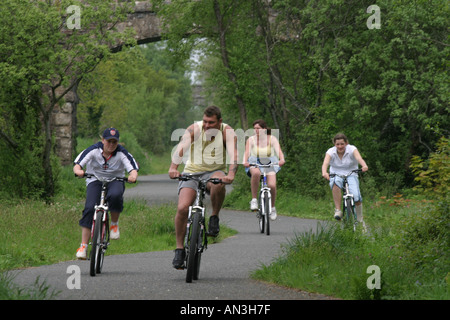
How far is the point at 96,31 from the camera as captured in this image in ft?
65.1

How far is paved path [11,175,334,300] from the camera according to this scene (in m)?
7.50

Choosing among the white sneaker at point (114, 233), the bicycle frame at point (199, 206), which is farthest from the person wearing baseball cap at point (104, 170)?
the bicycle frame at point (199, 206)

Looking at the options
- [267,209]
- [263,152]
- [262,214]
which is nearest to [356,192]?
[267,209]

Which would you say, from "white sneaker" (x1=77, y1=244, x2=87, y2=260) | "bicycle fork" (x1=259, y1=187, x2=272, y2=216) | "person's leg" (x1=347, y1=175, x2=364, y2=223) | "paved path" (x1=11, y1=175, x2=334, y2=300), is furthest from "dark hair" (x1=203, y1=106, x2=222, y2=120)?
"bicycle fork" (x1=259, y1=187, x2=272, y2=216)

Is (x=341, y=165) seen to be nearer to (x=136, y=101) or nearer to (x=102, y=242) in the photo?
(x=102, y=242)

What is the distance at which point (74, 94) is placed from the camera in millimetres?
28438

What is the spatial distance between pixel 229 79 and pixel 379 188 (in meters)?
5.70

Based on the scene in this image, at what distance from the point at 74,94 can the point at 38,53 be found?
9.55 m

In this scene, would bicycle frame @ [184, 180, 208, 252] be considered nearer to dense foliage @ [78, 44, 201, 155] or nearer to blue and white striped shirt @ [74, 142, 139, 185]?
blue and white striped shirt @ [74, 142, 139, 185]

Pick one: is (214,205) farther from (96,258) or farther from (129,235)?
(129,235)

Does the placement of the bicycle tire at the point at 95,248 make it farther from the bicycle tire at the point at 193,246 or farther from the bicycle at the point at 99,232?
the bicycle tire at the point at 193,246

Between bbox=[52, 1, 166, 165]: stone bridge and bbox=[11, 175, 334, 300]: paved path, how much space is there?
51.2ft

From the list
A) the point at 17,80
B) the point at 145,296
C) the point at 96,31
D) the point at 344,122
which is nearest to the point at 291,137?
the point at 344,122

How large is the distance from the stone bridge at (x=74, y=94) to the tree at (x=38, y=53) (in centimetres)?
737
